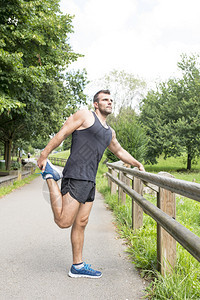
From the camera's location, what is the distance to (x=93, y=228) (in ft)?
18.0

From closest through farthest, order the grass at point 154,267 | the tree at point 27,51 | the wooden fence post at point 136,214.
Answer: the grass at point 154,267 < the wooden fence post at point 136,214 < the tree at point 27,51

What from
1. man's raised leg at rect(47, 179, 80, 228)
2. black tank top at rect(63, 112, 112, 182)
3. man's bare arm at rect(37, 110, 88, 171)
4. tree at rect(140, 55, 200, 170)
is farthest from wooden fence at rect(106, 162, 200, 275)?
tree at rect(140, 55, 200, 170)

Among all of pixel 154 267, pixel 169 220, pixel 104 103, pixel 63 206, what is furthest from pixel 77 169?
pixel 154 267

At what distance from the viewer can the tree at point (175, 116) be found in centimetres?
2797

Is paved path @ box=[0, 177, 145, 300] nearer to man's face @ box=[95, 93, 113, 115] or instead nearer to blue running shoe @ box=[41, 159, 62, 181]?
blue running shoe @ box=[41, 159, 62, 181]

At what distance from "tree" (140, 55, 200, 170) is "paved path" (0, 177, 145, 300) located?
76.1 feet

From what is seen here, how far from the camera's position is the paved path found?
9.12 ft

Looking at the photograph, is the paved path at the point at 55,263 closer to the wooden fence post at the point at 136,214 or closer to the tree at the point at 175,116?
the wooden fence post at the point at 136,214

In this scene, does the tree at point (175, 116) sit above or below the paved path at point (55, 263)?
above

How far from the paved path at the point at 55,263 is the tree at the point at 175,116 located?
913 inches

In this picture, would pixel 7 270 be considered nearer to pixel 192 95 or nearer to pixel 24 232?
pixel 24 232

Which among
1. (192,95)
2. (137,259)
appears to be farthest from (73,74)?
(137,259)

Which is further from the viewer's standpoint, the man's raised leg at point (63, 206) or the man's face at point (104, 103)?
the man's face at point (104, 103)

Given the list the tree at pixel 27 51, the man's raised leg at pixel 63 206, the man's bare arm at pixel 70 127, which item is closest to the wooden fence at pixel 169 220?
the man's raised leg at pixel 63 206
